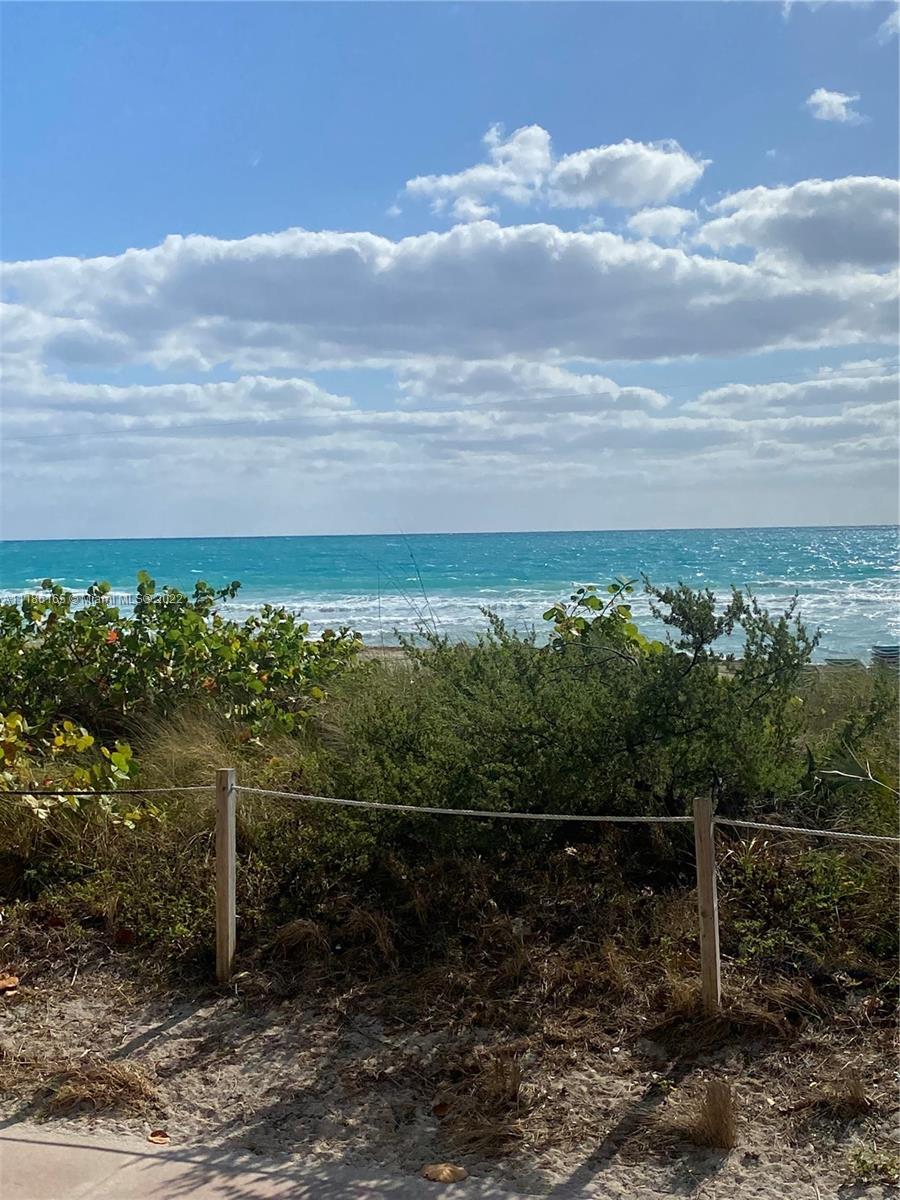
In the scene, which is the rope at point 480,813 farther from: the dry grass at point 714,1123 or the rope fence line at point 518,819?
the dry grass at point 714,1123

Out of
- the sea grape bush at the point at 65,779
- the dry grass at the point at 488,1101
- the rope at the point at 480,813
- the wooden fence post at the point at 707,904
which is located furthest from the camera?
the sea grape bush at the point at 65,779

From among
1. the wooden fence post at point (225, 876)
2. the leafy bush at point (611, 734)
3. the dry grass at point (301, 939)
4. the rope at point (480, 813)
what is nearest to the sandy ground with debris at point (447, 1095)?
the wooden fence post at point (225, 876)

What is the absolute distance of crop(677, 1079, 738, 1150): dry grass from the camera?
386 cm

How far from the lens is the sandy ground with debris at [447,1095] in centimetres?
380

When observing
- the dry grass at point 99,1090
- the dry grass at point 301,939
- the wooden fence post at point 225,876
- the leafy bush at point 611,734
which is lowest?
the dry grass at point 99,1090

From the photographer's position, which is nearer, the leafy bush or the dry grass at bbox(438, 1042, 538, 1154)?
the dry grass at bbox(438, 1042, 538, 1154)

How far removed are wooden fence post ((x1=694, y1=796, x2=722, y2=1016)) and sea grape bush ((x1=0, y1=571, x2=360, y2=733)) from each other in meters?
4.25

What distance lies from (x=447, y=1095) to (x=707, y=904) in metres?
1.26

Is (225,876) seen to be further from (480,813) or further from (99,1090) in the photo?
(480,813)

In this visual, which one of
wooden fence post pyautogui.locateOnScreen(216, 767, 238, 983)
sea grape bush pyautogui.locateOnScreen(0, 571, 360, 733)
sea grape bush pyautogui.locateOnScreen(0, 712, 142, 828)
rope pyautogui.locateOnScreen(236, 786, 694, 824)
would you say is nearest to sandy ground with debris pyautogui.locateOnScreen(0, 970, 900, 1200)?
wooden fence post pyautogui.locateOnScreen(216, 767, 238, 983)

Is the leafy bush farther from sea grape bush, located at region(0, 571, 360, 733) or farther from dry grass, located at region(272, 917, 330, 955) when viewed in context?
sea grape bush, located at region(0, 571, 360, 733)

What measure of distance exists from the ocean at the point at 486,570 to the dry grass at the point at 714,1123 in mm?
5063

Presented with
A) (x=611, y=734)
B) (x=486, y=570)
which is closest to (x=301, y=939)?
(x=611, y=734)

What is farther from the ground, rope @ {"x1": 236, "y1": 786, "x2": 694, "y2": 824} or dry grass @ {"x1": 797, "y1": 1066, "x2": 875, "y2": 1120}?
rope @ {"x1": 236, "y1": 786, "x2": 694, "y2": 824}
